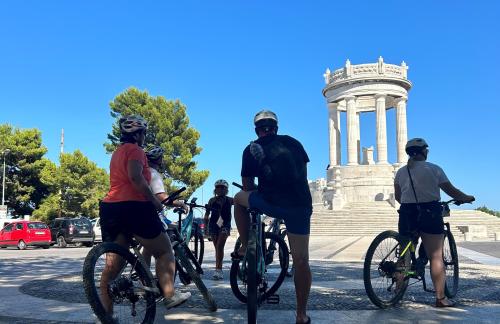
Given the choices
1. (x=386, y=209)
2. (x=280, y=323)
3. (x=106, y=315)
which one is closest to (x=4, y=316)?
(x=106, y=315)

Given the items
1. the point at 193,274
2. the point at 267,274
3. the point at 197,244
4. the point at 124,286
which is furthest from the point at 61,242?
the point at 124,286

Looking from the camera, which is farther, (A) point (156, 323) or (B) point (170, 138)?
(B) point (170, 138)

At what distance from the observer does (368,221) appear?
1366 inches

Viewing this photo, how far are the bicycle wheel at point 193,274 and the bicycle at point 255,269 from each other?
12.8 inches

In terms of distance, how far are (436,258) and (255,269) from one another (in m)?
2.51

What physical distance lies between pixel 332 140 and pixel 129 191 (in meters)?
51.6

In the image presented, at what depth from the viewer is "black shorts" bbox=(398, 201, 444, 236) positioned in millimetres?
5371

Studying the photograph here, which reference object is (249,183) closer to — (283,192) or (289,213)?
(283,192)

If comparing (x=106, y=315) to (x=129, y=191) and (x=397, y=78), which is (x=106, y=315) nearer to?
(x=129, y=191)

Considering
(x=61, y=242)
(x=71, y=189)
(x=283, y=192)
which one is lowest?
(x=61, y=242)

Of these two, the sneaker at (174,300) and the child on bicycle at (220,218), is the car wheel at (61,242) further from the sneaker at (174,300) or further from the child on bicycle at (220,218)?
the sneaker at (174,300)

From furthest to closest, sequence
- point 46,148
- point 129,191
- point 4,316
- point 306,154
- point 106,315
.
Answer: point 46,148, point 4,316, point 306,154, point 129,191, point 106,315

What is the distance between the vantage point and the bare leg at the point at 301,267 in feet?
13.4

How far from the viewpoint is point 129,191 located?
3.89m
